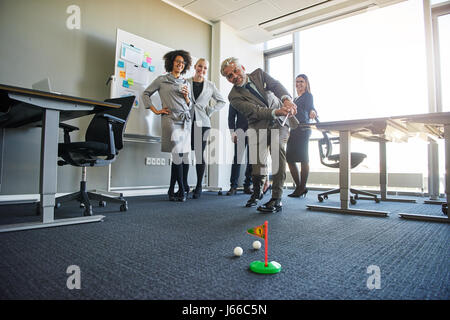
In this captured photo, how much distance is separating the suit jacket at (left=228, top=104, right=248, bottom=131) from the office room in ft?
0.16

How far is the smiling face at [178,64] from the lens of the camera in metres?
2.69

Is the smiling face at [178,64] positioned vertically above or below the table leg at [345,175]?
above

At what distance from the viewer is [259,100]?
2.01 meters

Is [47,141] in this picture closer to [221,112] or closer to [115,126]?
[115,126]

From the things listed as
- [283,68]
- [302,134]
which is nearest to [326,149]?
[302,134]

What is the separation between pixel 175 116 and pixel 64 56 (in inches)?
50.0

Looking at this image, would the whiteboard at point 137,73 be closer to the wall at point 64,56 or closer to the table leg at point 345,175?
the wall at point 64,56

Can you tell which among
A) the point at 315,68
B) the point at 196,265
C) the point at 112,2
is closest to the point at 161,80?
the point at 112,2

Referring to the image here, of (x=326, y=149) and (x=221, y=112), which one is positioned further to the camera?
(x=221, y=112)

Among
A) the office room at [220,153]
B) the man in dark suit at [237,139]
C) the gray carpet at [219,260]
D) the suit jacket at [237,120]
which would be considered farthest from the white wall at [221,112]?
the gray carpet at [219,260]

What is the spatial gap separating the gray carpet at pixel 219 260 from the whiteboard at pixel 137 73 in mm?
1586

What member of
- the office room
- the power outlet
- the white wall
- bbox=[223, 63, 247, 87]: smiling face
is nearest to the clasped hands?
the office room
